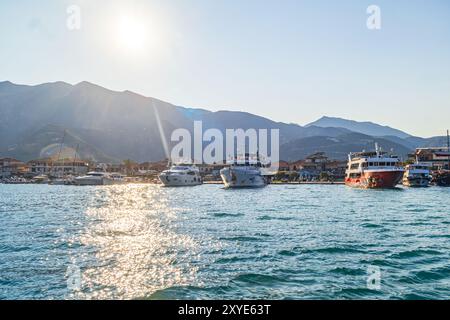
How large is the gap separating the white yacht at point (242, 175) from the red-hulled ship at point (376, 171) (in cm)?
2038

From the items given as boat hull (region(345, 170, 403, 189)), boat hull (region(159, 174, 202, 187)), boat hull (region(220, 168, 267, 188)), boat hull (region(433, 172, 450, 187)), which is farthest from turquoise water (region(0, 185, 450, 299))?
boat hull (region(433, 172, 450, 187))

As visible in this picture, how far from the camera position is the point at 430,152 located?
5148 inches

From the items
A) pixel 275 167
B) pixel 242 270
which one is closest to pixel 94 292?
pixel 242 270

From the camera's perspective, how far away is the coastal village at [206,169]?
12450 centimetres

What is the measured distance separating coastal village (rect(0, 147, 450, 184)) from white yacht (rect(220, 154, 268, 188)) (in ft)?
139

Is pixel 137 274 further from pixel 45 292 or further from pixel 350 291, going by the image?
pixel 350 291

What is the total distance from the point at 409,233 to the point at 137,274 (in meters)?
15.0

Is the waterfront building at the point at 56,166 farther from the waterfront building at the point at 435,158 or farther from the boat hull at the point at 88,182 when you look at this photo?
the waterfront building at the point at 435,158

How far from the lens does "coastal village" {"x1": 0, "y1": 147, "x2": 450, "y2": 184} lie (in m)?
124

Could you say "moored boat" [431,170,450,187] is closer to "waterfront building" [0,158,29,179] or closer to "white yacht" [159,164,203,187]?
"white yacht" [159,164,203,187]

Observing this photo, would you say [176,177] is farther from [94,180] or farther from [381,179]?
[381,179]

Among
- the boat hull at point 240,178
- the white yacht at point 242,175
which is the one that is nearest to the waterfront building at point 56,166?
the white yacht at point 242,175
